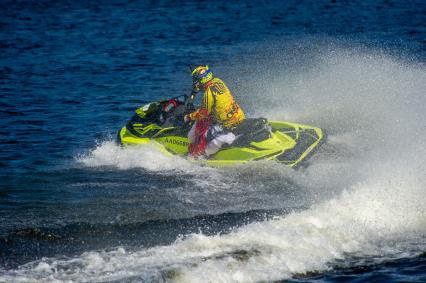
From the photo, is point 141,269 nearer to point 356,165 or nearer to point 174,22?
point 356,165

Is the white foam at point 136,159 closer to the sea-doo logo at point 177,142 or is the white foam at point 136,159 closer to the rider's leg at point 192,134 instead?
the sea-doo logo at point 177,142

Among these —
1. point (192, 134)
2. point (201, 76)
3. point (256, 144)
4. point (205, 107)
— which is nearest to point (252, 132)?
point (256, 144)

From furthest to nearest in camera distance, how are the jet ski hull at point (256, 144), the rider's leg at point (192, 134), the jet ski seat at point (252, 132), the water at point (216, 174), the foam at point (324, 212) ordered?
the rider's leg at point (192, 134), the jet ski seat at point (252, 132), the jet ski hull at point (256, 144), the water at point (216, 174), the foam at point (324, 212)

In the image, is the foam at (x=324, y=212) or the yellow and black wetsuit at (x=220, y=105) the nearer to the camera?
the foam at (x=324, y=212)

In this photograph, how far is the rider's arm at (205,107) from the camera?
15.3 m

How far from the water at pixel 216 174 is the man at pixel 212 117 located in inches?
22.8

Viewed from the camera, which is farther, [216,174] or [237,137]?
[237,137]

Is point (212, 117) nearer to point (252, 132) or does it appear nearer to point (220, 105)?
point (220, 105)

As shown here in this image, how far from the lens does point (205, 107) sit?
1546cm

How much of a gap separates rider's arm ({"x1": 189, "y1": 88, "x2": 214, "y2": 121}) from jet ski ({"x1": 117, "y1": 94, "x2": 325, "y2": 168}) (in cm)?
30

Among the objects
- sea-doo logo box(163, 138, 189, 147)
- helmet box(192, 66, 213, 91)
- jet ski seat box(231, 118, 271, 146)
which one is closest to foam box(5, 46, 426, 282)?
sea-doo logo box(163, 138, 189, 147)

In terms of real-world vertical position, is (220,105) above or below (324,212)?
above

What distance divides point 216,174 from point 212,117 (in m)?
1.33

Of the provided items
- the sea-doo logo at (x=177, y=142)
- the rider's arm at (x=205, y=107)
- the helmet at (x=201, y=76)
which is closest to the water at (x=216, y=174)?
the sea-doo logo at (x=177, y=142)
